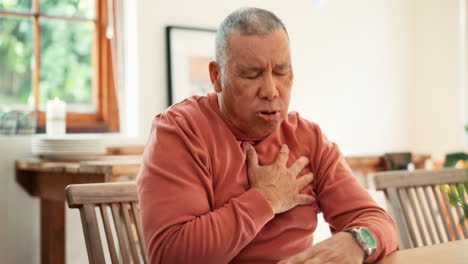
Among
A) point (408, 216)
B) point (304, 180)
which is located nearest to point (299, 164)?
point (304, 180)

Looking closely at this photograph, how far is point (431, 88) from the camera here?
4328 millimetres

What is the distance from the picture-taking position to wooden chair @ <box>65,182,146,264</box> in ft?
3.69

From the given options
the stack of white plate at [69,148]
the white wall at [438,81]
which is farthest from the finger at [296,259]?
the white wall at [438,81]

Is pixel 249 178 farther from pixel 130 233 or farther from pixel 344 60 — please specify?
pixel 344 60

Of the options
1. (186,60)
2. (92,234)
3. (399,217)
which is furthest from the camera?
(186,60)

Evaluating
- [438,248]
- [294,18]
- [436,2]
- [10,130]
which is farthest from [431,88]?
[438,248]

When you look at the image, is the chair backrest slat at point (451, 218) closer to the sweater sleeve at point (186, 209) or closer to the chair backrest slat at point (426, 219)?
the chair backrest slat at point (426, 219)

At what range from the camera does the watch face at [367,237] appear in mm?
1091

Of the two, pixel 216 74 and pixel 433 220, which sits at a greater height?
pixel 216 74

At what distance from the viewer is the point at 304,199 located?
1.21m

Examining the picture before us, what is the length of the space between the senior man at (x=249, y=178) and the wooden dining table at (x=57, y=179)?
1039 mm

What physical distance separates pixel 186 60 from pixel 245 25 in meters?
2.07

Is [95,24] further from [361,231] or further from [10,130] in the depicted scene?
[361,231]


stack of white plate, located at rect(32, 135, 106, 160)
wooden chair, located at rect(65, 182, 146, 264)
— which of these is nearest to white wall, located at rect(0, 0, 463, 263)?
stack of white plate, located at rect(32, 135, 106, 160)
